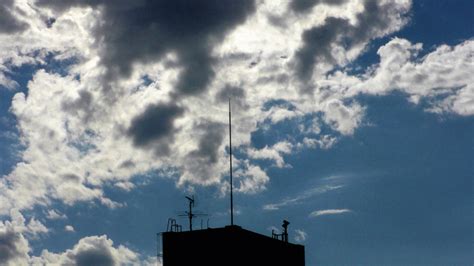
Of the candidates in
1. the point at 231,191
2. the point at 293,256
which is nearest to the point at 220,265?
the point at 231,191

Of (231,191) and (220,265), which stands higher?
(231,191)

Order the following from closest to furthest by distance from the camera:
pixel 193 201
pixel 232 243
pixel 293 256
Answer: pixel 232 243 → pixel 193 201 → pixel 293 256

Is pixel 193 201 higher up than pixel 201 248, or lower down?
higher up

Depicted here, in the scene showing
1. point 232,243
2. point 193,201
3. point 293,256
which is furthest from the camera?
point 293,256

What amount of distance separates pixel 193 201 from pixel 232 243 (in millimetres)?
9095

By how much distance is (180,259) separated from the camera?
308 feet

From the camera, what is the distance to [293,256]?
106375 millimetres

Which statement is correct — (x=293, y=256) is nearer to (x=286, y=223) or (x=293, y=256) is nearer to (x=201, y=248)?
(x=286, y=223)

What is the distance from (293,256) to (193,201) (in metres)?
17.4

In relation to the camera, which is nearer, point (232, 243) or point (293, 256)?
point (232, 243)

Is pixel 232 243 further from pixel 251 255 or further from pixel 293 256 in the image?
pixel 293 256

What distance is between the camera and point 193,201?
9825 centimetres

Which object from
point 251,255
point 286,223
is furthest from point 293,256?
point 251,255

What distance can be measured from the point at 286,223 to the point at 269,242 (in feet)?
29.2
